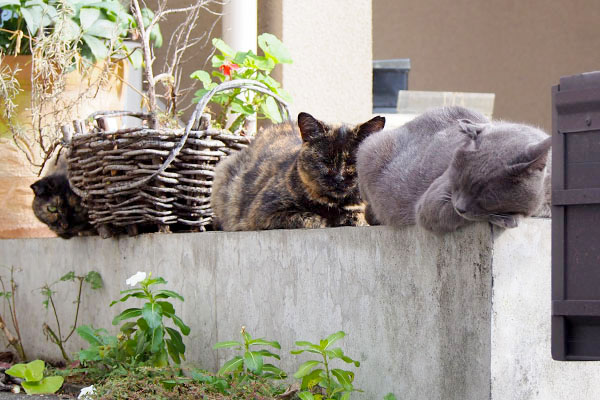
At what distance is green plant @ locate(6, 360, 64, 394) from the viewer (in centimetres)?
364

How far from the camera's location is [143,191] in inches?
149

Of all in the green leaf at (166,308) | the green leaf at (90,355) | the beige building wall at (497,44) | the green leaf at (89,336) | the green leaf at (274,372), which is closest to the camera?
the green leaf at (274,372)

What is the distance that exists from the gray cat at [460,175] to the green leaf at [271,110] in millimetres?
1585

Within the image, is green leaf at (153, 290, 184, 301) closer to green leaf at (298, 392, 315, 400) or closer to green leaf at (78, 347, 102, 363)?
green leaf at (78, 347, 102, 363)

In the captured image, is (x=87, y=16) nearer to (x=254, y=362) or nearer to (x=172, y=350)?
(x=172, y=350)

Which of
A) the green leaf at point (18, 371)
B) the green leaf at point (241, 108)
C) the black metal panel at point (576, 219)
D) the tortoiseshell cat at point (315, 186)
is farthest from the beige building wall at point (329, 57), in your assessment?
Answer: the black metal panel at point (576, 219)

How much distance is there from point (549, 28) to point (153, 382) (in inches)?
255

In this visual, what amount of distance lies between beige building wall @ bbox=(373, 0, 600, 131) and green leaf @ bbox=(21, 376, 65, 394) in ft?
18.6

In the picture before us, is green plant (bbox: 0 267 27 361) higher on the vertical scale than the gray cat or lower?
lower

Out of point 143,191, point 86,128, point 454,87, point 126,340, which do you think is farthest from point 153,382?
point 454,87

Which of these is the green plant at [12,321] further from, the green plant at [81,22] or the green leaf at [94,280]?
the green plant at [81,22]

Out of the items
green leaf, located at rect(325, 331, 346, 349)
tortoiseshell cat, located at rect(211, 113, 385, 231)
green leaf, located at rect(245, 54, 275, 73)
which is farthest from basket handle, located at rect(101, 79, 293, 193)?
green leaf, located at rect(325, 331, 346, 349)

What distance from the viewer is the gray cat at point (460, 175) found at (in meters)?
2.21

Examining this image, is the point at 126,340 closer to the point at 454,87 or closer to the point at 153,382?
the point at 153,382
